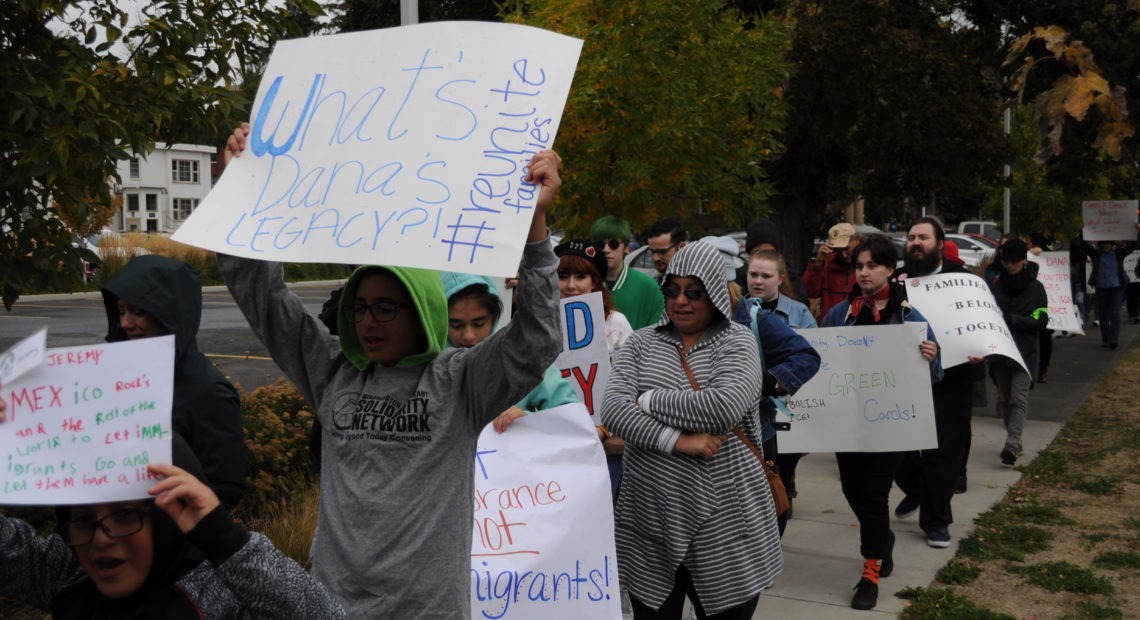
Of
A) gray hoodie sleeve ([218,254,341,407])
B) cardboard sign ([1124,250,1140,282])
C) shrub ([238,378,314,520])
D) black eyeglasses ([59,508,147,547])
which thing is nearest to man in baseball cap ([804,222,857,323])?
shrub ([238,378,314,520])

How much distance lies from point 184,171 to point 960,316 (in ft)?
270

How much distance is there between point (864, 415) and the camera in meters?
6.36

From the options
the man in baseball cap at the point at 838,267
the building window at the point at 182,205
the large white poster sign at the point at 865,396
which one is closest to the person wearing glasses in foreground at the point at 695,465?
the large white poster sign at the point at 865,396

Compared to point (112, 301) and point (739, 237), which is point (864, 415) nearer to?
point (112, 301)

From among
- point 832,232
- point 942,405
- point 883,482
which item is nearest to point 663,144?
point 832,232

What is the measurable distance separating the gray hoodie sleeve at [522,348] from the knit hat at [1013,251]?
7.66 meters

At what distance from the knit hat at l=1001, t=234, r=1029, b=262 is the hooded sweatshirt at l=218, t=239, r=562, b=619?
7640 mm

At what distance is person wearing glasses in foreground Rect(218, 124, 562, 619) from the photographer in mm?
2809

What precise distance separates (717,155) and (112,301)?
6288 mm

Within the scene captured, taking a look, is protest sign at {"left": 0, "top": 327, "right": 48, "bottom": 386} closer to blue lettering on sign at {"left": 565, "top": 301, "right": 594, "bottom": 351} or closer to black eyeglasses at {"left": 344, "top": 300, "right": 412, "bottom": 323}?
black eyeglasses at {"left": 344, "top": 300, "right": 412, "bottom": 323}

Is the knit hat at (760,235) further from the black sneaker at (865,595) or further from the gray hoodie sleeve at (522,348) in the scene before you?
the gray hoodie sleeve at (522,348)

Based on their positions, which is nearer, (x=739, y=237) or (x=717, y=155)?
(x=717, y=155)

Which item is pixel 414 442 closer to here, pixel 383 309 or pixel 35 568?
pixel 383 309

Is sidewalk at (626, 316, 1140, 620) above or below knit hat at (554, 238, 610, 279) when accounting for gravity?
below
